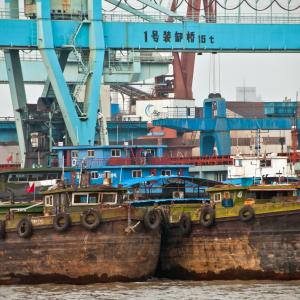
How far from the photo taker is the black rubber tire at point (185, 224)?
51.7 meters

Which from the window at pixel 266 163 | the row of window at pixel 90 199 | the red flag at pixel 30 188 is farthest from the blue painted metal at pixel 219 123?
the row of window at pixel 90 199

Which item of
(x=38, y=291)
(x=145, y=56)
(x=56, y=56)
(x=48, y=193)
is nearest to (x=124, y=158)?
(x=56, y=56)

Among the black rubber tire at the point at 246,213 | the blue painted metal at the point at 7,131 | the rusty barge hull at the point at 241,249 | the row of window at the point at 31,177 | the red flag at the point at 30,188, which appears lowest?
the rusty barge hull at the point at 241,249

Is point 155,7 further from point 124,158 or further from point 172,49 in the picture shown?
point 124,158

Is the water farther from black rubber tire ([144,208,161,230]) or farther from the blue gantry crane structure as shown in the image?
the blue gantry crane structure

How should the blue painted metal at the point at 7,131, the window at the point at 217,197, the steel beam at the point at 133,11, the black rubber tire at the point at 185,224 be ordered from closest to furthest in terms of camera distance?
the black rubber tire at the point at 185,224 → the window at the point at 217,197 → the steel beam at the point at 133,11 → the blue painted metal at the point at 7,131

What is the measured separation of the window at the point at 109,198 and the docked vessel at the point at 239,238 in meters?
2.39

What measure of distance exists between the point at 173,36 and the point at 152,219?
29.5 metres

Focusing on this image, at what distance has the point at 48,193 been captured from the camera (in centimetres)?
5203

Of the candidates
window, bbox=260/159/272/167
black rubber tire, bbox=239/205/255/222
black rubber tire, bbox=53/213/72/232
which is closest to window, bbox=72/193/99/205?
black rubber tire, bbox=53/213/72/232

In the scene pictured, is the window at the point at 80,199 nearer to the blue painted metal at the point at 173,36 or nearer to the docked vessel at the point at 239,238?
the docked vessel at the point at 239,238

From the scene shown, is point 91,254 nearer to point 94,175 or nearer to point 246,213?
point 246,213

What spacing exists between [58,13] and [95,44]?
277cm

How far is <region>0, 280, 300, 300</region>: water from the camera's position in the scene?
45781mm
